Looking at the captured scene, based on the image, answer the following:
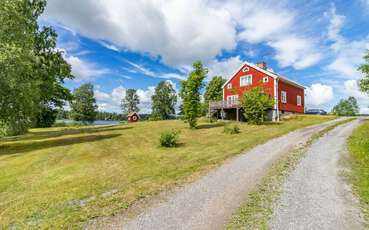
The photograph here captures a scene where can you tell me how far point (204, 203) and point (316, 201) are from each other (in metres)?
2.83

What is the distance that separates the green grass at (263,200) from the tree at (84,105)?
52.4m

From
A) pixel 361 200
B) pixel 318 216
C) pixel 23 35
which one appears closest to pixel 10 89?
pixel 23 35

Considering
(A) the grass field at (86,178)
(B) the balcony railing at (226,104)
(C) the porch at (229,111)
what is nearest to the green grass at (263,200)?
(A) the grass field at (86,178)

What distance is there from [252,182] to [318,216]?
2.37 metres

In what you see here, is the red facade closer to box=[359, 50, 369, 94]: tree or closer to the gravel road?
box=[359, 50, 369, 94]: tree

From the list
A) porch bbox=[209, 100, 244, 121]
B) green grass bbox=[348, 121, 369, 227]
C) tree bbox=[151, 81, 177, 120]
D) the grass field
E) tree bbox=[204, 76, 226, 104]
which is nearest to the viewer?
the grass field

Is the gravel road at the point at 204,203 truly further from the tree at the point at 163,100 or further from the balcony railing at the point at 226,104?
the tree at the point at 163,100

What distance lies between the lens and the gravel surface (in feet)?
15.6

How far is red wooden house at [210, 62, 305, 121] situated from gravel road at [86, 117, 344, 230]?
20.9 metres

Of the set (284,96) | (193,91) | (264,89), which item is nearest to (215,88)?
(284,96)

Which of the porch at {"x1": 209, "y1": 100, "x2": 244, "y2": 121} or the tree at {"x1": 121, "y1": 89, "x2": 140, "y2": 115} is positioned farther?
the tree at {"x1": 121, "y1": 89, "x2": 140, "y2": 115}

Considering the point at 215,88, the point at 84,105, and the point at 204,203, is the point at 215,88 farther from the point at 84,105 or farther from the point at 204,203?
the point at 204,203

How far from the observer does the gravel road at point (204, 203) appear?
15.7 ft

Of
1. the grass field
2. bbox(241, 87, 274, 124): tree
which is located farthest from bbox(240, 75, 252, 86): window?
the grass field
